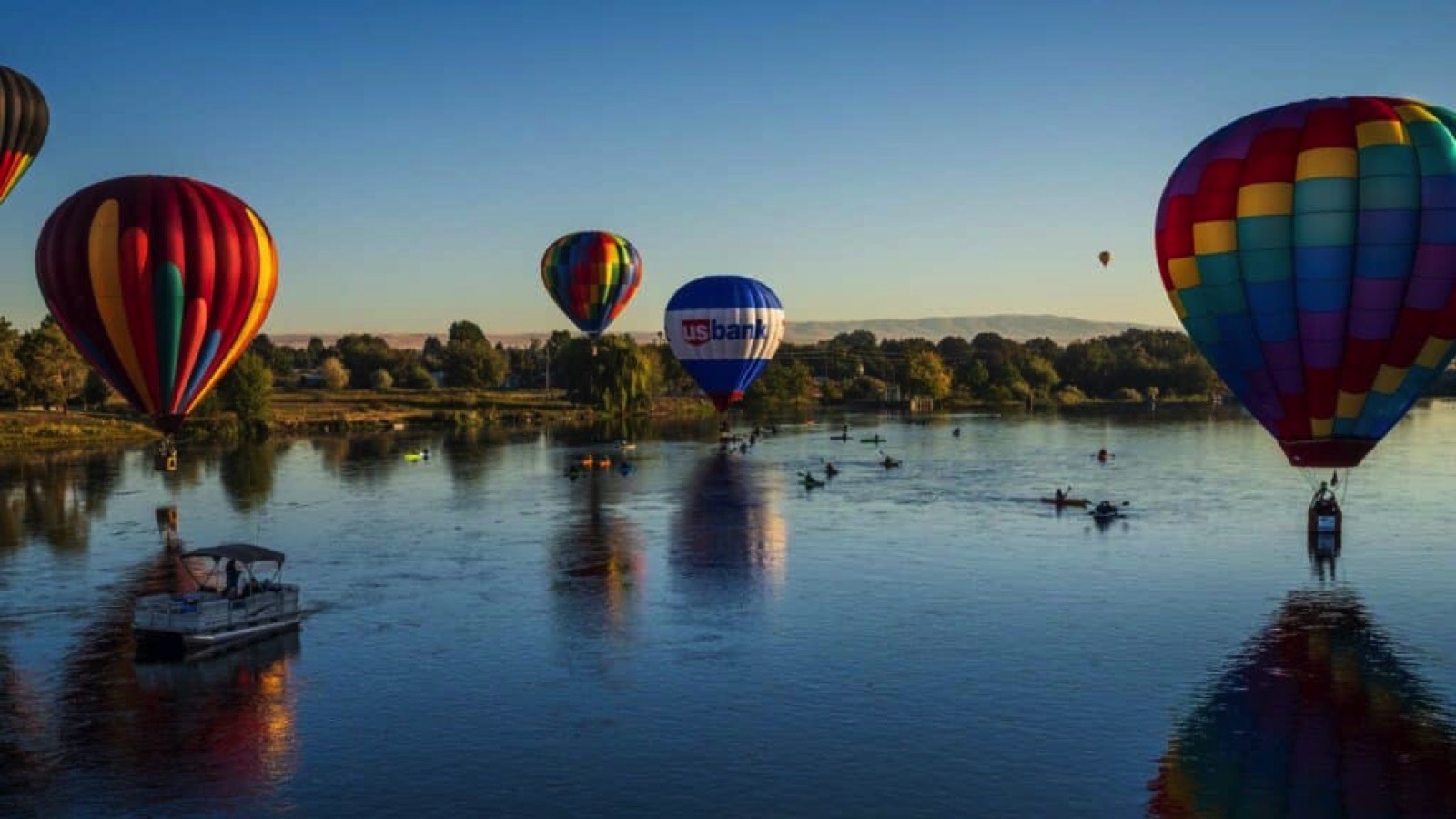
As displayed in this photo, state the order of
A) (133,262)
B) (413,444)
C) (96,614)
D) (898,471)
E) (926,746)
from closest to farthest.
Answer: (926,746), (96,614), (133,262), (898,471), (413,444)

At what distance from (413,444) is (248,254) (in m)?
78.2

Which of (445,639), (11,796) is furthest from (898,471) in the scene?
(11,796)

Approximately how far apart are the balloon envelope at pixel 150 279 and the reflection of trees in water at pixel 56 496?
486 inches

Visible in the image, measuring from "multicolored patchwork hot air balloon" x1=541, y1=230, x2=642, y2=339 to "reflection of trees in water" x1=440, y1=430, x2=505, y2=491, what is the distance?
15.2 meters

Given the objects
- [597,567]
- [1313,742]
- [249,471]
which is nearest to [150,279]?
[597,567]

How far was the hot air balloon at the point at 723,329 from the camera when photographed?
4058 inches

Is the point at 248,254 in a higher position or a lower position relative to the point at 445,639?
higher

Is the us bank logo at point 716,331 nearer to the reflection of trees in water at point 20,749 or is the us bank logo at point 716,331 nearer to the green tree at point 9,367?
the reflection of trees in water at point 20,749

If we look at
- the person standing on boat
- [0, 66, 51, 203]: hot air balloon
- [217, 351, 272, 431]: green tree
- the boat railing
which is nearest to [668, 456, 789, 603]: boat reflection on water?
the boat railing

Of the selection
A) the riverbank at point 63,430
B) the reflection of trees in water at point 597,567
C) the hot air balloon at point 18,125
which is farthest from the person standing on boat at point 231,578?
the riverbank at point 63,430

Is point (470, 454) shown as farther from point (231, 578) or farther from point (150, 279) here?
point (231, 578)

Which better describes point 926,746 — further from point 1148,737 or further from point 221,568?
point 221,568

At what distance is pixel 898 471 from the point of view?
108m

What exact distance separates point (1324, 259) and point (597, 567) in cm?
3227
